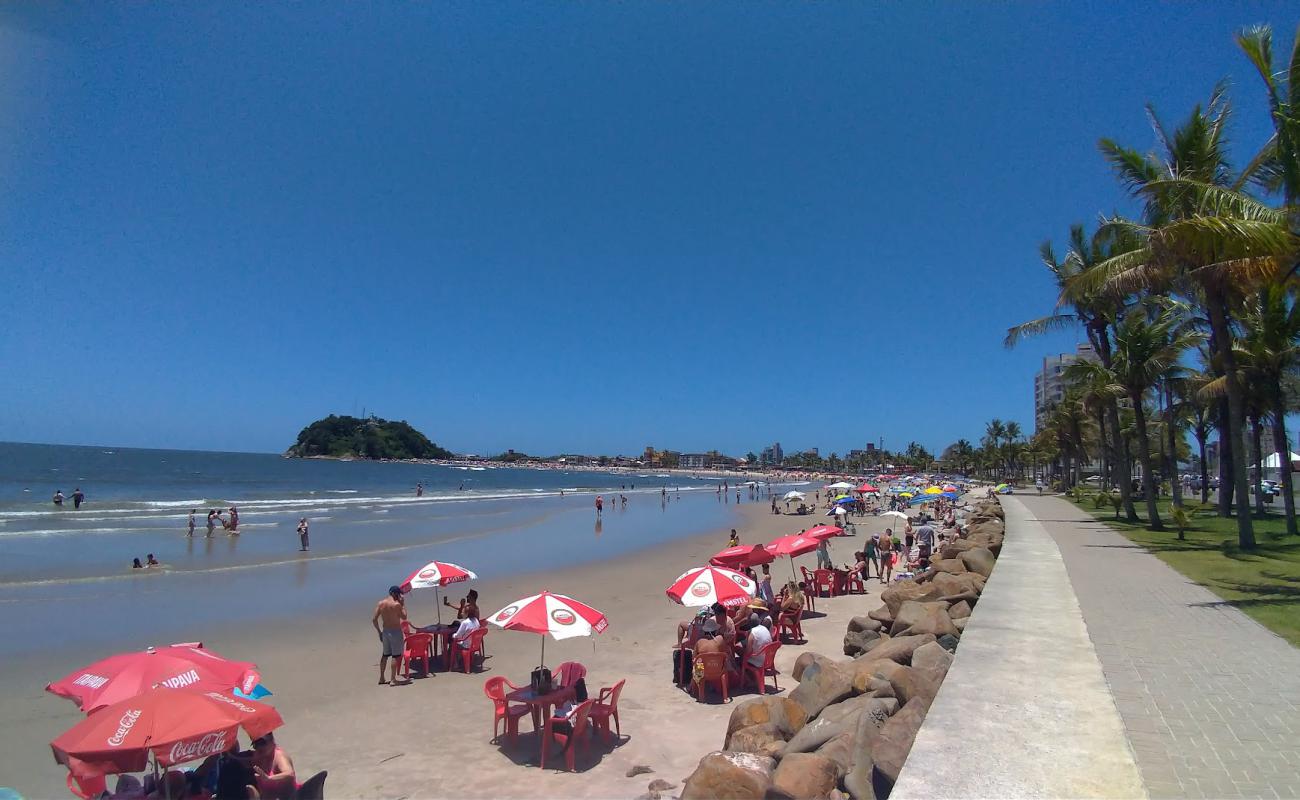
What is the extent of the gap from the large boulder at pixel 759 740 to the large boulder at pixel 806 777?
754mm

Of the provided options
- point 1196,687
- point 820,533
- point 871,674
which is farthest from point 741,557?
point 1196,687

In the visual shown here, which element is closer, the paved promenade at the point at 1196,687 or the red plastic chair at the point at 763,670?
the paved promenade at the point at 1196,687

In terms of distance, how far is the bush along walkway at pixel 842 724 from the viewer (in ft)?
15.0

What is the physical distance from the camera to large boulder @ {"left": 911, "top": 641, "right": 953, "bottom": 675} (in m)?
6.46

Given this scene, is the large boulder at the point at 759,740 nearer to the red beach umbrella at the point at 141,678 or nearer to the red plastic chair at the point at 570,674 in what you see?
the red plastic chair at the point at 570,674

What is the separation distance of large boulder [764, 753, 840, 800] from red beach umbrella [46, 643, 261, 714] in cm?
415

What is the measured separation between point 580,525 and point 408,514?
1173 centimetres

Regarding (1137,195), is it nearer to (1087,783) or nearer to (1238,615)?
(1238,615)

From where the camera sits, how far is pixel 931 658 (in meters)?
6.63

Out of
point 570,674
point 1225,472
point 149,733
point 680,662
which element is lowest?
point 680,662

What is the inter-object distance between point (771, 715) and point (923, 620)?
3.03m

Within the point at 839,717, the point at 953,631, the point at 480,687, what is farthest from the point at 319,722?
the point at 953,631

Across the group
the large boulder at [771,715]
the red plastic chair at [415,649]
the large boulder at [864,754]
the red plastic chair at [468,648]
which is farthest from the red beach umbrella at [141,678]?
the red plastic chair at [468,648]

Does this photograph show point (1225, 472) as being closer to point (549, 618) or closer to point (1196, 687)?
point (1196, 687)
